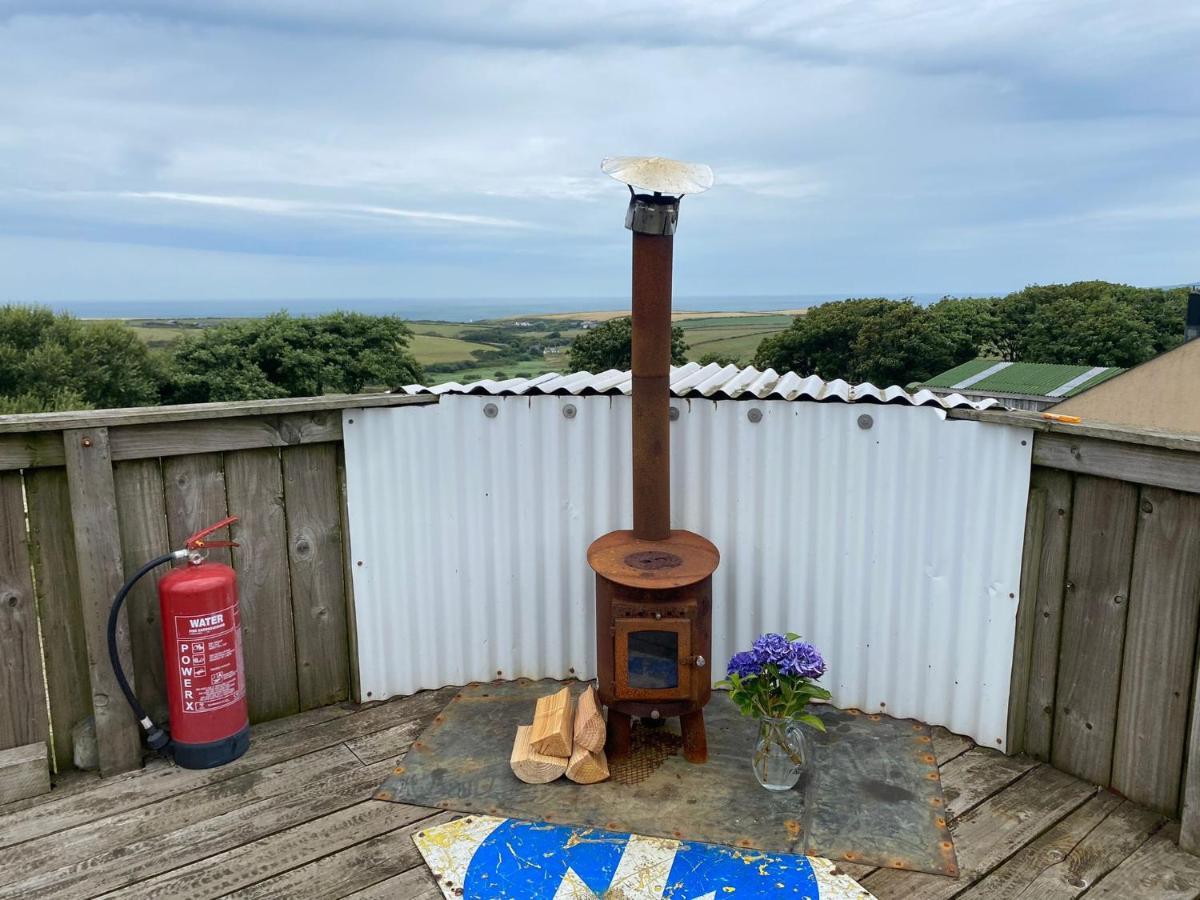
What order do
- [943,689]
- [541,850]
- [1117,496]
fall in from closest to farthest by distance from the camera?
[541,850]
[1117,496]
[943,689]

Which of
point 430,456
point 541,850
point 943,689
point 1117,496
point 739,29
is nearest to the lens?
point 541,850

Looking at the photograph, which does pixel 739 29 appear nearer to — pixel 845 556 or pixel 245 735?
pixel 845 556

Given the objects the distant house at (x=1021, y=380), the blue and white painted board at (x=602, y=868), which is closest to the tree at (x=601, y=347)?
the distant house at (x=1021, y=380)

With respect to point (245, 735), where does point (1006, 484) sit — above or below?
above

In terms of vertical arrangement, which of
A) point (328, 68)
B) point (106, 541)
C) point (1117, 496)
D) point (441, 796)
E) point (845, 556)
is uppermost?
point (328, 68)

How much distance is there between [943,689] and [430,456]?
2260 millimetres

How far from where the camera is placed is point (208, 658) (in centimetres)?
259

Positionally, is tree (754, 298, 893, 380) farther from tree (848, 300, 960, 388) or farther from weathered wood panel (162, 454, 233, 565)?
weathered wood panel (162, 454, 233, 565)

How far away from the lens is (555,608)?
3238mm

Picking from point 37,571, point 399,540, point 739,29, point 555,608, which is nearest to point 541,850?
point 555,608

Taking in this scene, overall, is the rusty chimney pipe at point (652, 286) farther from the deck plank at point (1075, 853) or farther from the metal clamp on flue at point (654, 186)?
the deck plank at point (1075, 853)

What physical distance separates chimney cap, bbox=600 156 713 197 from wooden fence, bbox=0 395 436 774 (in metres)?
1.24

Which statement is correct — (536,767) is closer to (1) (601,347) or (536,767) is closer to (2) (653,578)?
(2) (653,578)

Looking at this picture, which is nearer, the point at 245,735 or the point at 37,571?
the point at 37,571
